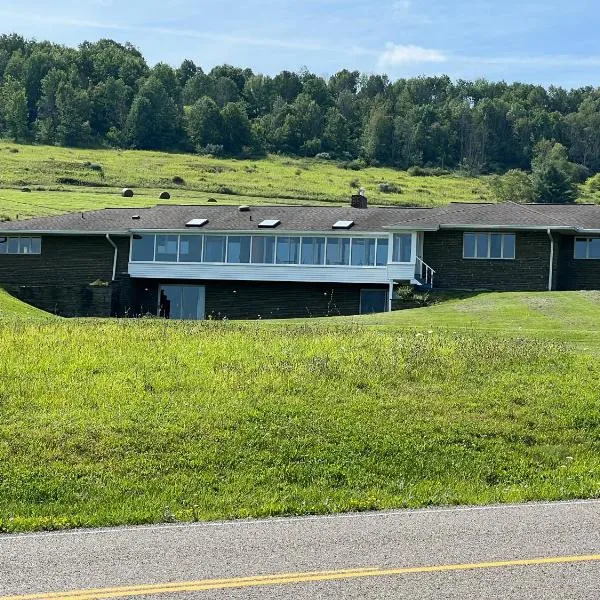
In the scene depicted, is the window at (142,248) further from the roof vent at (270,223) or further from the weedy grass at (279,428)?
the weedy grass at (279,428)

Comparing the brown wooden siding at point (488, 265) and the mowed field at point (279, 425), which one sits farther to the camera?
the brown wooden siding at point (488, 265)

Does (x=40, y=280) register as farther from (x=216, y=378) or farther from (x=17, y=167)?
(x=17, y=167)

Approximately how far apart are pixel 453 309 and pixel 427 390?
17809 mm

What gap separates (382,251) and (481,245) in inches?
150

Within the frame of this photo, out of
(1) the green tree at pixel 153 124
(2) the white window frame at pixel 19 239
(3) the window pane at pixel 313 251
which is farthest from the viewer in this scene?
(1) the green tree at pixel 153 124

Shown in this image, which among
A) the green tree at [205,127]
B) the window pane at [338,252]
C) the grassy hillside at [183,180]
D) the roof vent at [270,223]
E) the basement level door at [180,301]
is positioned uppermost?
the green tree at [205,127]

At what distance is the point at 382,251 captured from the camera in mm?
41844

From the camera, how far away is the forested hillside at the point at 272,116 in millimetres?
138750

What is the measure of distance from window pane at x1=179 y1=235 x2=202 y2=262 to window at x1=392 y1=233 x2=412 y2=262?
26.3 feet

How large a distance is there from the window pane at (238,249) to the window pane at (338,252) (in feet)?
10.9

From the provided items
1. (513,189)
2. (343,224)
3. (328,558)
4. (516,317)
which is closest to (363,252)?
(343,224)

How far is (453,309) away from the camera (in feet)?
114

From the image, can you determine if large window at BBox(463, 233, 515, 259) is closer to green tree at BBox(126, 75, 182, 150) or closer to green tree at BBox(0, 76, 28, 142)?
green tree at BBox(126, 75, 182, 150)

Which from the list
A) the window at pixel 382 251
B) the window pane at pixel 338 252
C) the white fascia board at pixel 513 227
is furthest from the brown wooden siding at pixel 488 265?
the window pane at pixel 338 252
